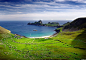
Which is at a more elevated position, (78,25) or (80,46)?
(78,25)

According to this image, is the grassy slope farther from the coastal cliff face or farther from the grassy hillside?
the coastal cliff face

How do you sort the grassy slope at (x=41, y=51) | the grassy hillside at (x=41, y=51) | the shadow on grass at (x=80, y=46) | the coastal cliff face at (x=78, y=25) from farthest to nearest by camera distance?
the coastal cliff face at (x=78, y=25) < the shadow on grass at (x=80, y=46) < the grassy slope at (x=41, y=51) < the grassy hillside at (x=41, y=51)

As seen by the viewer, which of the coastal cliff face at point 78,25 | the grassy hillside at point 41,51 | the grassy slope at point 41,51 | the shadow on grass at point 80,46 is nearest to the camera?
the grassy hillside at point 41,51

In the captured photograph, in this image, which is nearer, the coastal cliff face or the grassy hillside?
the grassy hillside

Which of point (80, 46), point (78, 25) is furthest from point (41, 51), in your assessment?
point (78, 25)

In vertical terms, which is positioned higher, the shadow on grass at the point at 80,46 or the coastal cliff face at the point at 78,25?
the coastal cliff face at the point at 78,25

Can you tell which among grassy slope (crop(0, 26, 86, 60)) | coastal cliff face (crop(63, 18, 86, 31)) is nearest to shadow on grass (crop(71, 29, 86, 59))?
grassy slope (crop(0, 26, 86, 60))

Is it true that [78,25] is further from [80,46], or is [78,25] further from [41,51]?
[41,51]

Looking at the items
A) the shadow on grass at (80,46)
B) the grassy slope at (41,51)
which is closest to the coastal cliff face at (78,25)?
the shadow on grass at (80,46)

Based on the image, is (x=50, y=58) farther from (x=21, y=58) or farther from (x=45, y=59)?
(x=21, y=58)

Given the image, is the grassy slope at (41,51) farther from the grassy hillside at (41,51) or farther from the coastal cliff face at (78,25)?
the coastal cliff face at (78,25)

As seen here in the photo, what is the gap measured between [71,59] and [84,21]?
135 meters

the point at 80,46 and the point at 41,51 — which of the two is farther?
the point at 80,46

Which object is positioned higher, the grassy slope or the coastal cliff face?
the coastal cliff face
